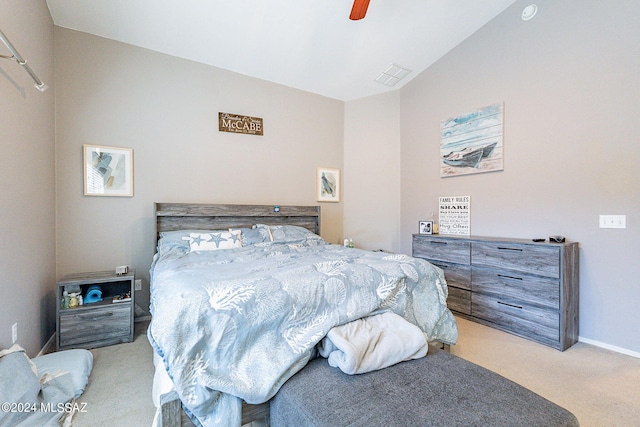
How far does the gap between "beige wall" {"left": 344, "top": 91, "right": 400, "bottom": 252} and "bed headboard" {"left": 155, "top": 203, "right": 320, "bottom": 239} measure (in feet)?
2.62

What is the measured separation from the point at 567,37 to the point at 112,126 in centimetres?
458

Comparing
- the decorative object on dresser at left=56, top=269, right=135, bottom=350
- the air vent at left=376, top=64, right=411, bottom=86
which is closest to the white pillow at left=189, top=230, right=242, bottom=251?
the decorative object on dresser at left=56, top=269, right=135, bottom=350

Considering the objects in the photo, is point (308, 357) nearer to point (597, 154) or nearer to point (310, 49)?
point (597, 154)

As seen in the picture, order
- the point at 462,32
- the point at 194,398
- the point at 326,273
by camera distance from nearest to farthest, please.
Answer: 1. the point at 194,398
2. the point at 326,273
3. the point at 462,32

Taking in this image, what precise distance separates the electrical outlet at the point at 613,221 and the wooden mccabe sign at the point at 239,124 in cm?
371

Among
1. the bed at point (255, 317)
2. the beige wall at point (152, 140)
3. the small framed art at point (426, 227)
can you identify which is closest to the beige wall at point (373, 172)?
the small framed art at point (426, 227)

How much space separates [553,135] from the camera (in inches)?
106

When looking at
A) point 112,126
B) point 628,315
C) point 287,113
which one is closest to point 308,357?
point 628,315

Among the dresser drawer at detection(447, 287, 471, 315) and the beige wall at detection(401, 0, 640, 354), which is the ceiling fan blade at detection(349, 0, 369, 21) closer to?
the beige wall at detection(401, 0, 640, 354)

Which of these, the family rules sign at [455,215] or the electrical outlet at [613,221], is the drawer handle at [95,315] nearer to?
the family rules sign at [455,215]

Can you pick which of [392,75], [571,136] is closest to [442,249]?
[571,136]

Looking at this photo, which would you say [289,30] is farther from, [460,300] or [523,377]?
[523,377]

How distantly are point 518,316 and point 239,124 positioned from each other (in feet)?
12.2

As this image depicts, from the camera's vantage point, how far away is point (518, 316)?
258 cm
